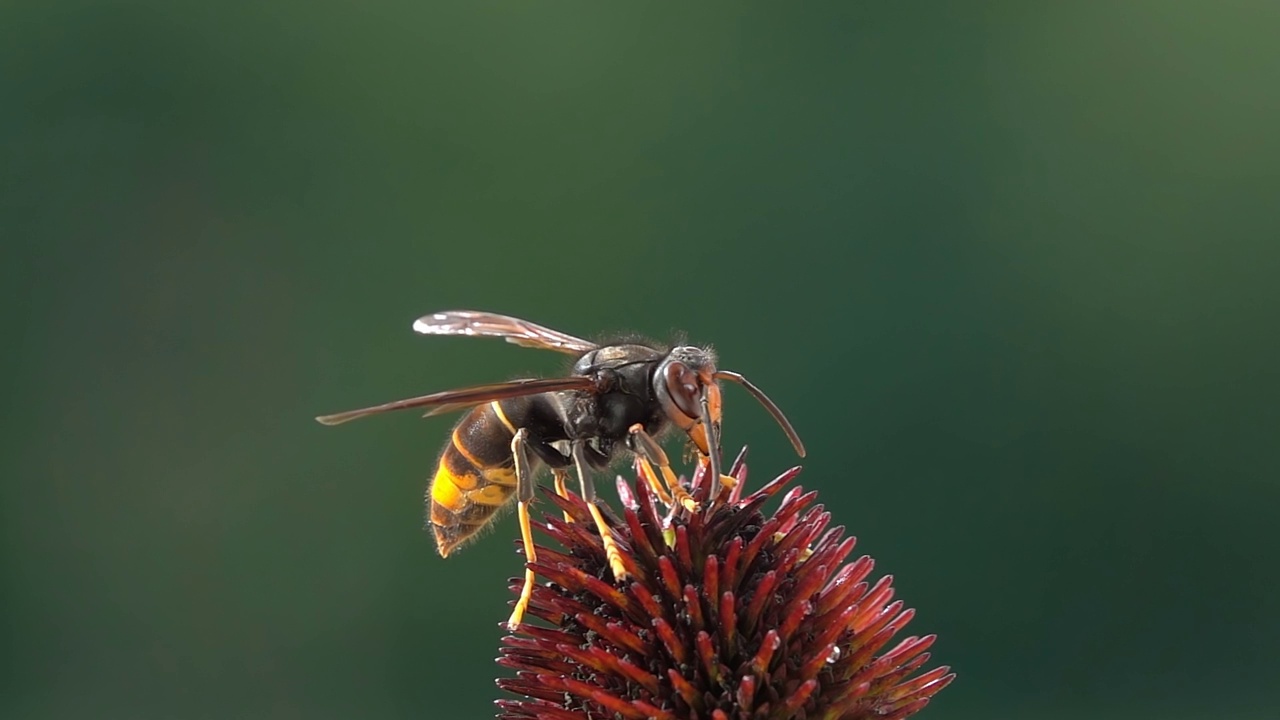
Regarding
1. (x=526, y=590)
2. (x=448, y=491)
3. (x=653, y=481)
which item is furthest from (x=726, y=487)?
(x=448, y=491)

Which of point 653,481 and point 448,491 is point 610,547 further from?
point 448,491

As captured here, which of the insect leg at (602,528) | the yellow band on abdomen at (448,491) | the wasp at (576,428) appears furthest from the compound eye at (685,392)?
the yellow band on abdomen at (448,491)

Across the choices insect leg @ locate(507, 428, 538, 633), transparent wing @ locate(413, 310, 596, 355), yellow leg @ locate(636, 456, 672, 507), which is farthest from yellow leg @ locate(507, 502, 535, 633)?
transparent wing @ locate(413, 310, 596, 355)

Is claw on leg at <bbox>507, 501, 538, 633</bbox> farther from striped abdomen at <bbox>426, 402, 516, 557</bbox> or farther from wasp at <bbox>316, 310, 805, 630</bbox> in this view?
striped abdomen at <bbox>426, 402, 516, 557</bbox>

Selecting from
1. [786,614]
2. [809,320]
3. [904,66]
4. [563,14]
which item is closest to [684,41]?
[563,14]

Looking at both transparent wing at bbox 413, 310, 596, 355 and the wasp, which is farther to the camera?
transparent wing at bbox 413, 310, 596, 355

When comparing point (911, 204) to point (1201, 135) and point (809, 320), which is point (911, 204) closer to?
point (809, 320)
